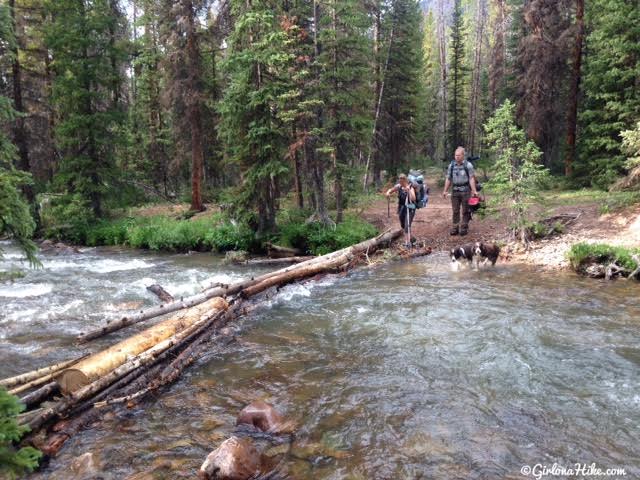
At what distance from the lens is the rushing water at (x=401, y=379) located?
4.82 metres

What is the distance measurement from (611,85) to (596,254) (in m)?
12.0

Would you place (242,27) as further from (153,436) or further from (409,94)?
(409,94)

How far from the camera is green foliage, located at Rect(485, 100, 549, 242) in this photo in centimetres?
1297

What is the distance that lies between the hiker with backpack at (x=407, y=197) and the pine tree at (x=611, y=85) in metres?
9.43

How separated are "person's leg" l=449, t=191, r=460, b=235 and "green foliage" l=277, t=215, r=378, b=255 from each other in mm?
2949

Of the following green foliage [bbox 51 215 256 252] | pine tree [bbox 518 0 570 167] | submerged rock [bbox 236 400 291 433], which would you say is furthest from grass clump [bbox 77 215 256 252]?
pine tree [bbox 518 0 570 167]

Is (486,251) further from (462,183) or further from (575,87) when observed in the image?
(575,87)

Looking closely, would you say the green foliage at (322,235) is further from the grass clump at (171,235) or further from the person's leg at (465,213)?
the person's leg at (465,213)

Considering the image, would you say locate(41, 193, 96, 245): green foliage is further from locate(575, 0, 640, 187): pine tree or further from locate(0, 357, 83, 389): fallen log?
locate(575, 0, 640, 187): pine tree

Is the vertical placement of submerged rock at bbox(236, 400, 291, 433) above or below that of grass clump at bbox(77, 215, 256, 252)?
below

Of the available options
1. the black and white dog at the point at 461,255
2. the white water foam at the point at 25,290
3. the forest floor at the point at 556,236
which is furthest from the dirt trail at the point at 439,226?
the white water foam at the point at 25,290

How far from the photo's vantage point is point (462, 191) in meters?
14.7

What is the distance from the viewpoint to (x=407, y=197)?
14.6 meters

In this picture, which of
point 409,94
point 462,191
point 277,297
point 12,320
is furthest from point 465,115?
point 12,320
